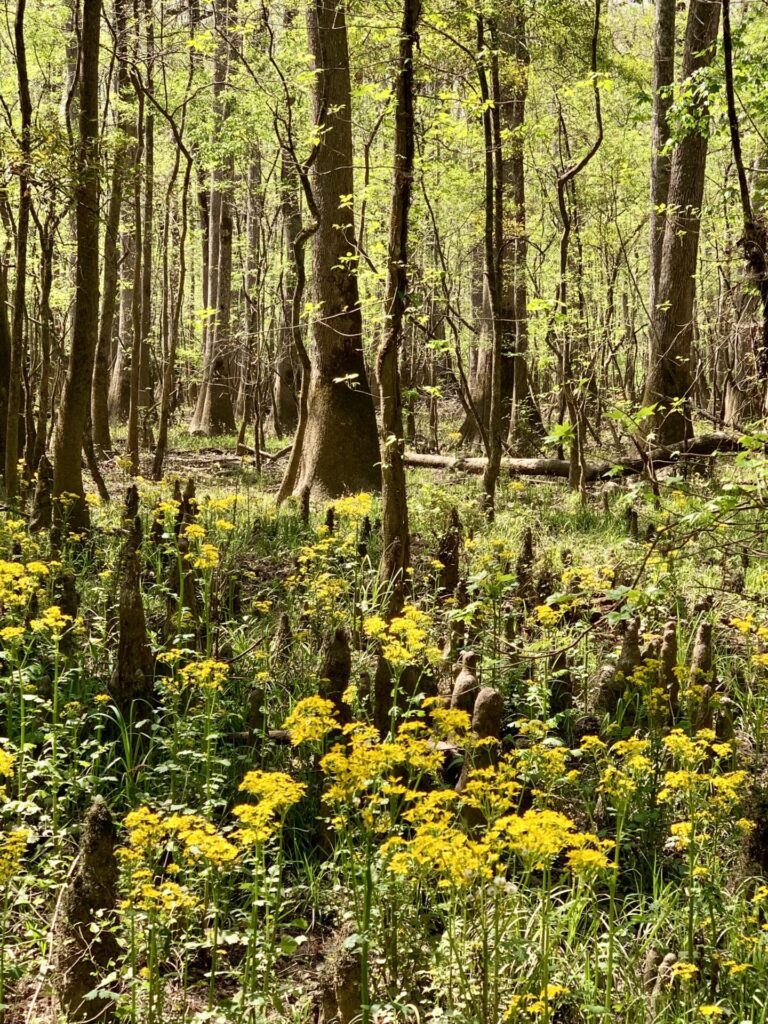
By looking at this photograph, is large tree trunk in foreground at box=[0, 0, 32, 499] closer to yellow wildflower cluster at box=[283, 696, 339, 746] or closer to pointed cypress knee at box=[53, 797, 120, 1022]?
yellow wildflower cluster at box=[283, 696, 339, 746]

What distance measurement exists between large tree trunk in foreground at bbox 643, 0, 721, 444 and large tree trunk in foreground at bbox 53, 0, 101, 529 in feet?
23.3

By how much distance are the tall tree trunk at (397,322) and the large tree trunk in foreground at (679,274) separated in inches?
256

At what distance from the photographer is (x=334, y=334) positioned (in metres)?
10.1

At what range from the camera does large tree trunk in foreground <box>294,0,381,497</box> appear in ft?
31.7

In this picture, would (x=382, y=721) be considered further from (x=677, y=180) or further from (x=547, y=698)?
(x=677, y=180)

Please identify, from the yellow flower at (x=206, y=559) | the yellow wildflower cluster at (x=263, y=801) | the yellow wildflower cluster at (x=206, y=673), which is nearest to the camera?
the yellow wildflower cluster at (x=263, y=801)

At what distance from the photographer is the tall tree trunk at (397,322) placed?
5574mm

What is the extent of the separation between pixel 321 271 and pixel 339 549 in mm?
5273

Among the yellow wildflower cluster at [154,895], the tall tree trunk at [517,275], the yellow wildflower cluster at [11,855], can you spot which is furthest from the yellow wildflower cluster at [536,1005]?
the tall tree trunk at [517,275]

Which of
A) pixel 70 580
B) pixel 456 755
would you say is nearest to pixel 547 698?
pixel 456 755

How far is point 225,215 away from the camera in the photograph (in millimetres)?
18828

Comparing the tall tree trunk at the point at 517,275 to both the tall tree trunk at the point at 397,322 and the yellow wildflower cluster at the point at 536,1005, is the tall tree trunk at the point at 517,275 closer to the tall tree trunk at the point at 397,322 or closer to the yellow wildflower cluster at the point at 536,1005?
the tall tree trunk at the point at 397,322

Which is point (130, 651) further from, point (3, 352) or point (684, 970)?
point (3, 352)

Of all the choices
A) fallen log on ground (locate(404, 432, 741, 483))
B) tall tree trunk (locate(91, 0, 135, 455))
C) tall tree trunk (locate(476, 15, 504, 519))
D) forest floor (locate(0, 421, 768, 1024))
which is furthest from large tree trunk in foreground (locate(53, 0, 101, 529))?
fallen log on ground (locate(404, 432, 741, 483))
